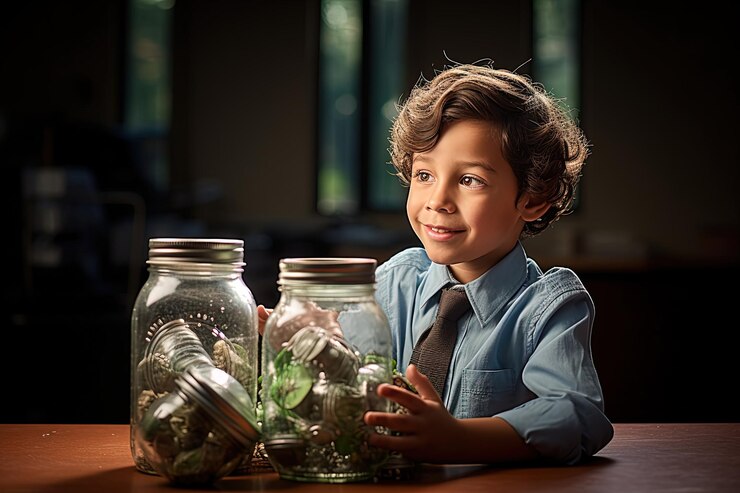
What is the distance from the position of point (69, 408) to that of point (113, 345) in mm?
228

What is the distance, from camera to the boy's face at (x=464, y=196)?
1.08m

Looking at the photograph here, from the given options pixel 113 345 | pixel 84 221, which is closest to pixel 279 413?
pixel 113 345

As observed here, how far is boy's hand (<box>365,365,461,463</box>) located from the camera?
0.82 metres

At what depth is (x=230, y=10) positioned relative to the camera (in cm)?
652

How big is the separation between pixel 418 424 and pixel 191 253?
230 mm

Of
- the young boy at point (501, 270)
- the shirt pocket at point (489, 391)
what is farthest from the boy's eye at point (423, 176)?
the shirt pocket at point (489, 391)

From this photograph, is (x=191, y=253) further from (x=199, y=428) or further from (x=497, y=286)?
(x=497, y=286)

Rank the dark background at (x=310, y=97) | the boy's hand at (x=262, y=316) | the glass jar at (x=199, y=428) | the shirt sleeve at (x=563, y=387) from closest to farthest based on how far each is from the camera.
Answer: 1. the glass jar at (x=199, y=428)
2. the shirt sleeve at (x=563, y=387)
3. the boy's hand at (x=262, y=316)
4. the dark background at (x=310, y=97)

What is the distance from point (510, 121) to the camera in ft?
3.67

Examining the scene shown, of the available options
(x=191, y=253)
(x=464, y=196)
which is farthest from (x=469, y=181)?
(x=191, y=253)

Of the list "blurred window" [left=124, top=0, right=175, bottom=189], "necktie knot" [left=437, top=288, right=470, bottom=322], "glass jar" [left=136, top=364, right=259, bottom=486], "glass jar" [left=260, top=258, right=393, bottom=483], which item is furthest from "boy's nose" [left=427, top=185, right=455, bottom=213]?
"blurred window" [left=124, top=0, right=175, bottom=189]

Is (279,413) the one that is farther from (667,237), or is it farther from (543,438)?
(667,237)

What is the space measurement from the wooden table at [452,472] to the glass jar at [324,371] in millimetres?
20

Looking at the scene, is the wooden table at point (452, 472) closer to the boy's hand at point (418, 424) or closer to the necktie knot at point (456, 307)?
the boy's hand at point (418, 424)
